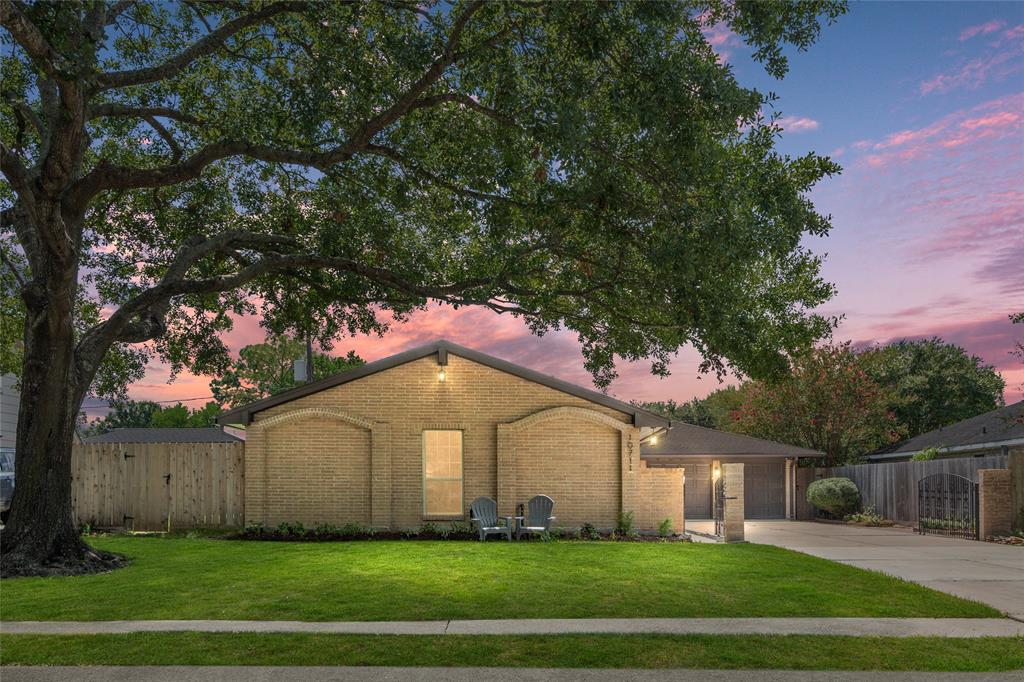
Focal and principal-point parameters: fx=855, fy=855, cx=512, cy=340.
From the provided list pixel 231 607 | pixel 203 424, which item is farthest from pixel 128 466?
pixel 203 424

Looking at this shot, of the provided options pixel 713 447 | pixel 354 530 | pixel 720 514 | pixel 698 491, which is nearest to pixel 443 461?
pixel 354 530

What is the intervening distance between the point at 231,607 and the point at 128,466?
12.4 meters

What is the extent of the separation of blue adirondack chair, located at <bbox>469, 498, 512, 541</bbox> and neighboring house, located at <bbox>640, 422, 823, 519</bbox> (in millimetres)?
10929

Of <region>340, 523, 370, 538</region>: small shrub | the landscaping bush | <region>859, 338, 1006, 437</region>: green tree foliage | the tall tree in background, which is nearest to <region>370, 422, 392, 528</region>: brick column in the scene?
<region>340, 523, 370, 538</region>: small shrub

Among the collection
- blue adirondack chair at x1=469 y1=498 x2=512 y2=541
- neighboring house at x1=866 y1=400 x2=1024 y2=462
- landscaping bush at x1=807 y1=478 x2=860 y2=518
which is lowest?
landscaping bush at x1=807 y1=478 x2=860 y2=518

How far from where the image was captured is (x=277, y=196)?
18.3 metres

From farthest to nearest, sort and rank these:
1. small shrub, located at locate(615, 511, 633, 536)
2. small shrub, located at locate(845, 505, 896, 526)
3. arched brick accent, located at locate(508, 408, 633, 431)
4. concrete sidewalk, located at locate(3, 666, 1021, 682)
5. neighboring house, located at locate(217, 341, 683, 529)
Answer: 1. small shrub, located at locate(845, 505, 896, 526)
2. arched brick accent, located at locate(508, 408, 633, 431)
3. neighboring house, located at locate(217, 341, 683, 529)
4. small shrub, located at locate(615, 511, 633, 536)
5. concrete sidewalk, located at locate(3, 666, 1021, 682)

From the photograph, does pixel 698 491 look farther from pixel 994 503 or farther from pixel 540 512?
pixel 540 512

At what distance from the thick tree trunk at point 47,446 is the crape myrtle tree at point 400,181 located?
0.12 ft

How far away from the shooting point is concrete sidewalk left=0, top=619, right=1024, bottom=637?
8.98m

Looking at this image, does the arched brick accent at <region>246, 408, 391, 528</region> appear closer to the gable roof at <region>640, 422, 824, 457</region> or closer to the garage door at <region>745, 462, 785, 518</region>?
the gable roof at <region>640, 422, 824, 457</region>

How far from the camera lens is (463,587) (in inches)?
466

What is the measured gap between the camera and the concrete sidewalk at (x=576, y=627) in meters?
8.98

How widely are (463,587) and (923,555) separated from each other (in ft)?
34.8
